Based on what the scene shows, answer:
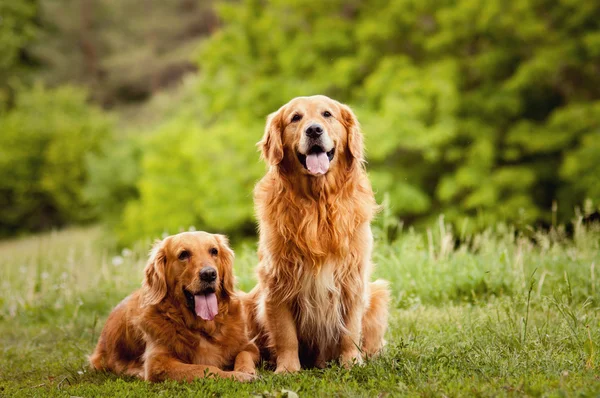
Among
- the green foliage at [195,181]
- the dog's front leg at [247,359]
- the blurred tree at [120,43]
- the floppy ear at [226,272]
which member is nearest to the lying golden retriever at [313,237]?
the dog's front leg at [247,359]

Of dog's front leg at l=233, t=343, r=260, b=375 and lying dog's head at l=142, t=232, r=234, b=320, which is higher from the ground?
lying dog's head at l=142, t=232, r=234, b=320

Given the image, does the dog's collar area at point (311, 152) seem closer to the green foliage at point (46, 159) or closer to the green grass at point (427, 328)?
the green grass at point (427, 328)

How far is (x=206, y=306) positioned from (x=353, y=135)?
5.01 ft

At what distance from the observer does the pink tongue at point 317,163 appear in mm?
4129

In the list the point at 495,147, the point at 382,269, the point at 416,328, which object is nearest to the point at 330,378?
the point at 416,328

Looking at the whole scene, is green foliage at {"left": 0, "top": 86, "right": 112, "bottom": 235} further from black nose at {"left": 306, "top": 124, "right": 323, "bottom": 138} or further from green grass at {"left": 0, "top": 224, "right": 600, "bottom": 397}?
black nose at {"left": 306, "top": 124, "right": 323, "bottom": 138}

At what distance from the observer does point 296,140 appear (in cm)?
420

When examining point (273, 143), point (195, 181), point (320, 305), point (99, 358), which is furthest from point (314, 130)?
point (195, 181)

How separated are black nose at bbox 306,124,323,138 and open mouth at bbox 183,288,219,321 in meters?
1.21

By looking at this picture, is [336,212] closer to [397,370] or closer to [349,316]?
[349,316]

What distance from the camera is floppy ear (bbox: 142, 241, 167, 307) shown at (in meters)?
4.34

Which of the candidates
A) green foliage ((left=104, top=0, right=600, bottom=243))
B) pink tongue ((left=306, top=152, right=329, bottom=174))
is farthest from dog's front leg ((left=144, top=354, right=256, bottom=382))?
green foliage ((left=104, top=0, right=600, bottom=243))

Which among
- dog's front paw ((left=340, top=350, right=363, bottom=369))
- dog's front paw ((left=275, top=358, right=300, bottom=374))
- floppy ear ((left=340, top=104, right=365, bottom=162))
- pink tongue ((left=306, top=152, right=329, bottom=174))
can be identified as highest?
floppy ear ((left=340, top=104, right=365, bottom=162))

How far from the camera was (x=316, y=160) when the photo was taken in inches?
164
